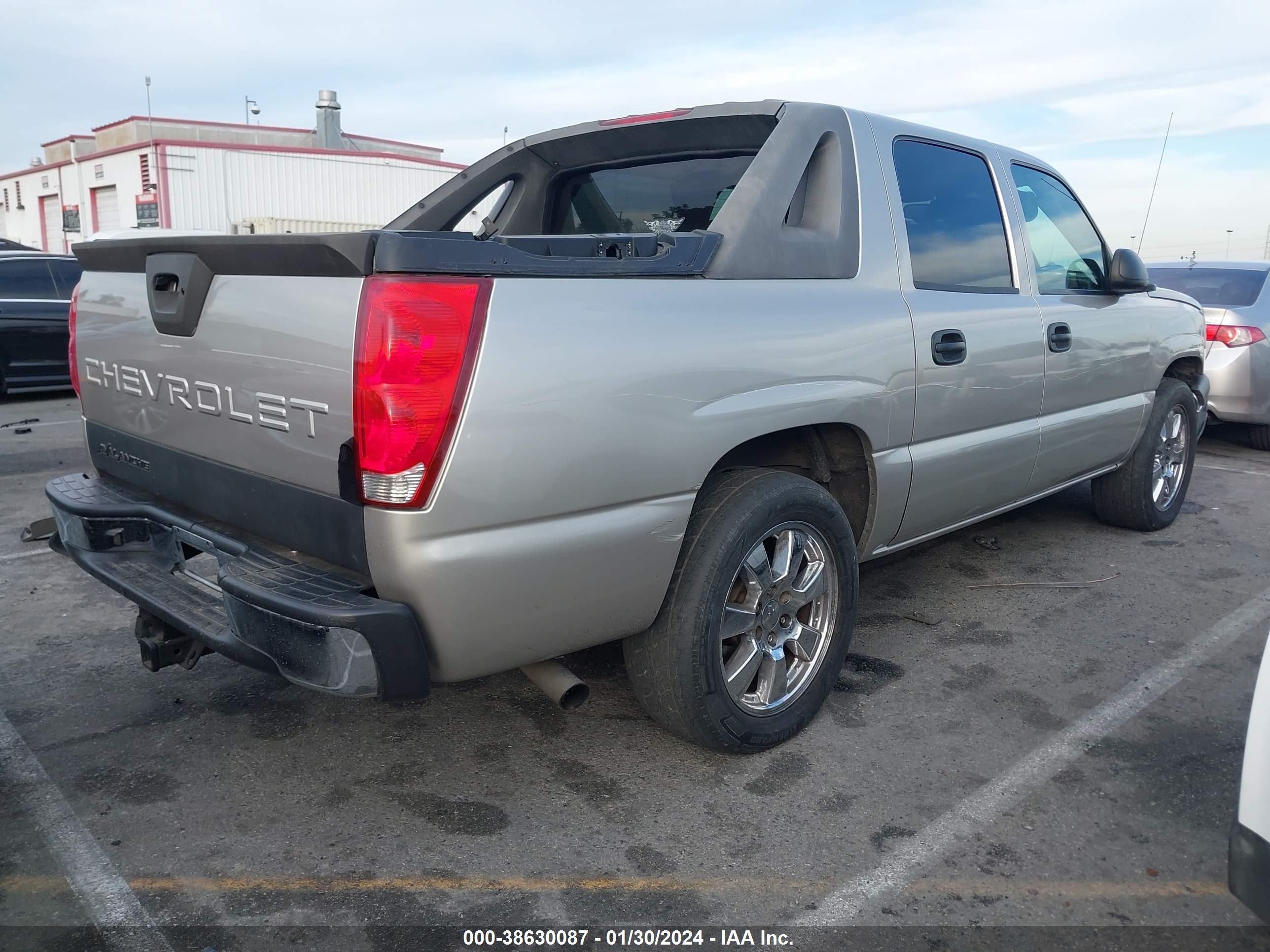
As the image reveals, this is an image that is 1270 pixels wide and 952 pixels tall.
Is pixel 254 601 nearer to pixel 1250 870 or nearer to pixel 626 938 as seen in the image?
pixel 626 938

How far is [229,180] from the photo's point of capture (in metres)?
28.2

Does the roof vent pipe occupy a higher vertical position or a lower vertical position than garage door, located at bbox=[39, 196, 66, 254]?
higher

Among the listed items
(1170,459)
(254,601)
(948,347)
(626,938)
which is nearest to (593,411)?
(254,601)

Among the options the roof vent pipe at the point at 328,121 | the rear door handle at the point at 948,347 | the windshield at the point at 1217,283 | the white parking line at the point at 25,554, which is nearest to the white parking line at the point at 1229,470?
the windshield at the point at 1217,283

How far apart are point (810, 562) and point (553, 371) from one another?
3.94ft

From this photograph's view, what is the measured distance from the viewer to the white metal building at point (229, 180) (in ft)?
90.4

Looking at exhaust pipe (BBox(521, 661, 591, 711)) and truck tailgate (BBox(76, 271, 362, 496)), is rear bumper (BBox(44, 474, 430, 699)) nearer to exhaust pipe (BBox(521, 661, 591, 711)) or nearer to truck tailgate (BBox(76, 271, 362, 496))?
truck tailgate (BBox(76, 271, 362, 496))

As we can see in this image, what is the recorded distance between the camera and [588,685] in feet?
11.3

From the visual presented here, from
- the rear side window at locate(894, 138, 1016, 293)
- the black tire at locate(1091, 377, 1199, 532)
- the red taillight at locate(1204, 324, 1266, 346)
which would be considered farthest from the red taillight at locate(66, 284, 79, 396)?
the red taillight at locate(1204, 324, 1266, 346)

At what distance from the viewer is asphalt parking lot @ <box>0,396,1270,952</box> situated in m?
2.26

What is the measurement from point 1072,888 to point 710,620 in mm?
1062

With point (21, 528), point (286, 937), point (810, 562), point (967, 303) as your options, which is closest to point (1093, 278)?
point (967, 303)

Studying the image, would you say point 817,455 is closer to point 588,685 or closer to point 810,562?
point 810,562

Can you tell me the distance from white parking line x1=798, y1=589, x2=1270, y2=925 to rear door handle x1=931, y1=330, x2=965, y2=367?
4.09 feet
